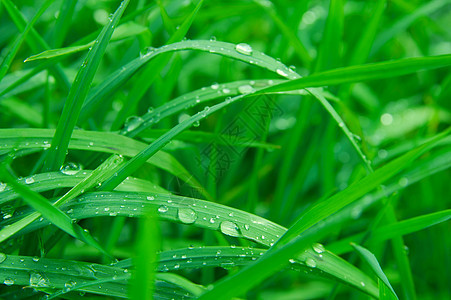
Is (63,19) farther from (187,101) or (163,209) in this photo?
(163,209)

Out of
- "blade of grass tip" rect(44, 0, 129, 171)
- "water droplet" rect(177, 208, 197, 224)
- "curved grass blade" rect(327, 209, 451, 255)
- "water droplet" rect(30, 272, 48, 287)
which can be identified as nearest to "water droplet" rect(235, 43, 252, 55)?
"blade of grass tip" rect(44, 0, 129, 171)

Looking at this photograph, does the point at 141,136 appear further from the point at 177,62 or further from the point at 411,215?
the point at 411,215

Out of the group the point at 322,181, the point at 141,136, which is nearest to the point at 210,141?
the point at 141,136

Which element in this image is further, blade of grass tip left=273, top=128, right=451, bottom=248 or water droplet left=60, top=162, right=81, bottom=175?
water droplet left=60, top=162, right=81, bottom=175

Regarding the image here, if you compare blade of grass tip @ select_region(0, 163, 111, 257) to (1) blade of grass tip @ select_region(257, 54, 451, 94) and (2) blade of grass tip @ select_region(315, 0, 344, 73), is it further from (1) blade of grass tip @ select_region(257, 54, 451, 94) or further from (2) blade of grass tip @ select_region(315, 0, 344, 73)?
(2) blade of grass tip @ select_region(315, 0, 344, 73)

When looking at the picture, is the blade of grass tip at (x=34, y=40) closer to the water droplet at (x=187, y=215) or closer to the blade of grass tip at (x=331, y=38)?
the water droplet at (x=187, y=215)

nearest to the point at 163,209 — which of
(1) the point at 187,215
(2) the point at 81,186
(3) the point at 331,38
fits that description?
(1) the point at 187,215

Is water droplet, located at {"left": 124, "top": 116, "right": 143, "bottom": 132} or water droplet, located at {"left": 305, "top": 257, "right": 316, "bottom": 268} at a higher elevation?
water droplet, located at {"left": 124, "top": 116, "right": 143, "bottom": 132}

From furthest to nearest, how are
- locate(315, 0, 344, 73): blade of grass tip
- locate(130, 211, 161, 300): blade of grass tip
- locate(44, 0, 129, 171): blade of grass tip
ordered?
locate(315, 0, 344, 73): blade of grass tip < locate(44, 0, 129, 171): blade of grass tip < locate(130, 211, 161, 300): blade of grass tip
